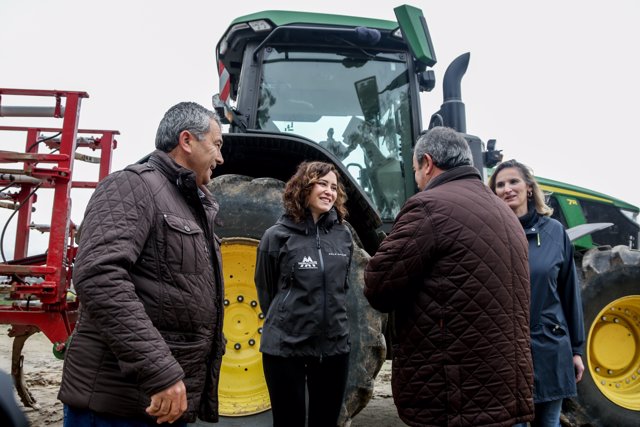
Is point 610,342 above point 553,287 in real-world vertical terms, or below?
below

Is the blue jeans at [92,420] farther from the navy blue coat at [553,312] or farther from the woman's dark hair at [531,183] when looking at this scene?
the woman's dark hair at [531,183]

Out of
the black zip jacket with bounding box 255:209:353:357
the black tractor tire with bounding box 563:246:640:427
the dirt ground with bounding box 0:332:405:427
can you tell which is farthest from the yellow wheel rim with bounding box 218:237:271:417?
the black tractor tire with bounding box 563:246:640:427

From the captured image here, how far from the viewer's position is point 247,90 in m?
3.66

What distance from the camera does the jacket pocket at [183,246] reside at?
1.60m

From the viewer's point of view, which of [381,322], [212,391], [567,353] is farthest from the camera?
[381,322]

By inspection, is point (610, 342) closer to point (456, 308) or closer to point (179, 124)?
point (456, 308)

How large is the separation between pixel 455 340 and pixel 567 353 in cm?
82

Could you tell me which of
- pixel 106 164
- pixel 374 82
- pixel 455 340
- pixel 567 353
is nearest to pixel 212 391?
pixel 455 340

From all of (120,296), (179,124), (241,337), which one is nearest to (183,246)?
(120,296)

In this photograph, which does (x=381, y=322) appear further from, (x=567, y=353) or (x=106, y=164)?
(x=106, y=164)

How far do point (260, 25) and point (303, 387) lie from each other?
8.09ft

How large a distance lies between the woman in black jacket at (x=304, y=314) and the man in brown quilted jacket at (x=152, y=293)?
2.00ft

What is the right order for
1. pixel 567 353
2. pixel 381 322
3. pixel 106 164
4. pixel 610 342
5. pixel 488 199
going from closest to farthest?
pixel 488 199 → pixel 567 353 → pixel 381 322 → pixel 610 342 → pixel 106 164

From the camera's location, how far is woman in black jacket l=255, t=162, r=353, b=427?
237cm
